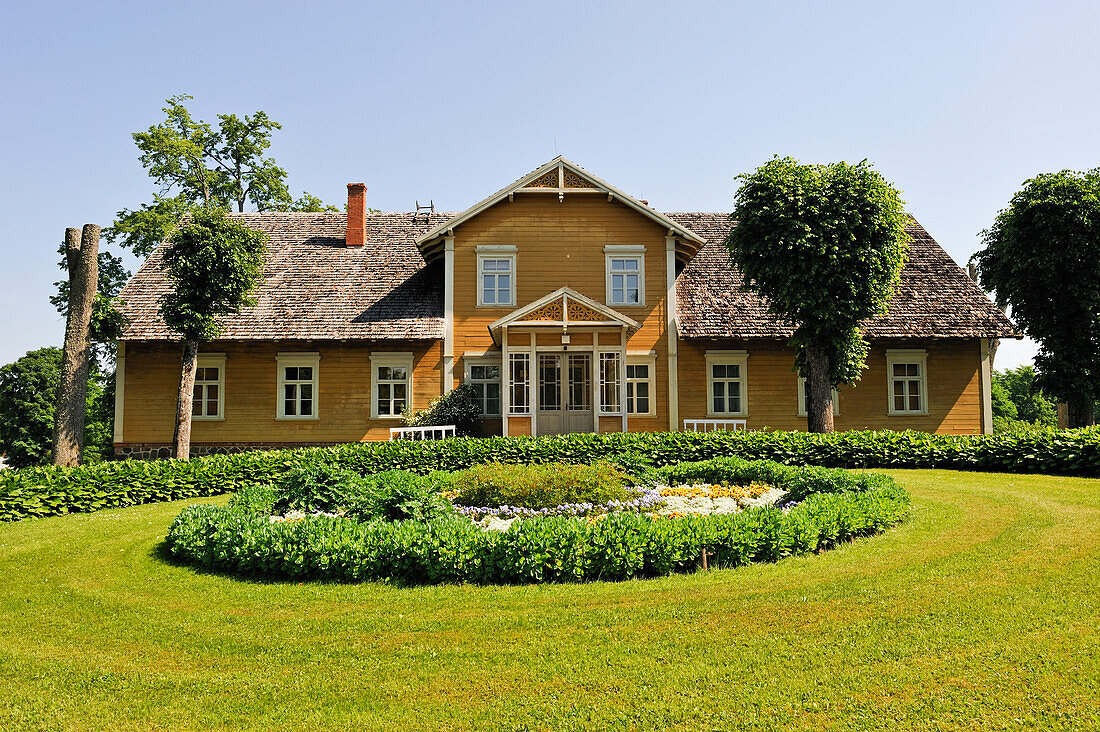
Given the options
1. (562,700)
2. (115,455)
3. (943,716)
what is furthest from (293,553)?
(115,455)

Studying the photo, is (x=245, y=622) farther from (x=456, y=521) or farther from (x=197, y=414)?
(x=197, y=414)

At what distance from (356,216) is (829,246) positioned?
14.5m

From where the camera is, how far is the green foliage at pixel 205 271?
17.5 m

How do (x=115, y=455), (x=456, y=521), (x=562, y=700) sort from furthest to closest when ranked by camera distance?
(x=115, y=455) → (x=456, y=521) → (x=562, y=700)

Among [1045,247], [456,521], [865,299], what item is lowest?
[456,521]

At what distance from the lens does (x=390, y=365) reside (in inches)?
834

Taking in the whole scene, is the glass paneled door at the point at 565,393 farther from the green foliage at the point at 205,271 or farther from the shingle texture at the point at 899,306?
the green foliage at the point at 205,271

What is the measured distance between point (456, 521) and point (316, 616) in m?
2.09

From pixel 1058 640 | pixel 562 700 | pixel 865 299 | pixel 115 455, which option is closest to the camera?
pixel 562 700

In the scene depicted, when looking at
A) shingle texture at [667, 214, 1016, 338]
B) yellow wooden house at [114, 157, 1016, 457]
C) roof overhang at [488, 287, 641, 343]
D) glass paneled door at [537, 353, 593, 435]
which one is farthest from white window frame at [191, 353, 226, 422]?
shingle texture at [667, 214, 1016, 338]

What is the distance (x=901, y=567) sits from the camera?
23.8 feet

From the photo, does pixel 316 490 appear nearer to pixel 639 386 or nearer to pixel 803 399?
pixel 639 386

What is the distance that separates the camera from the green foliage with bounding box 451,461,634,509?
10227 millimetres

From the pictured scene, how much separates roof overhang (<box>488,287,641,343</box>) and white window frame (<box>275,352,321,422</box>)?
17.6ft
